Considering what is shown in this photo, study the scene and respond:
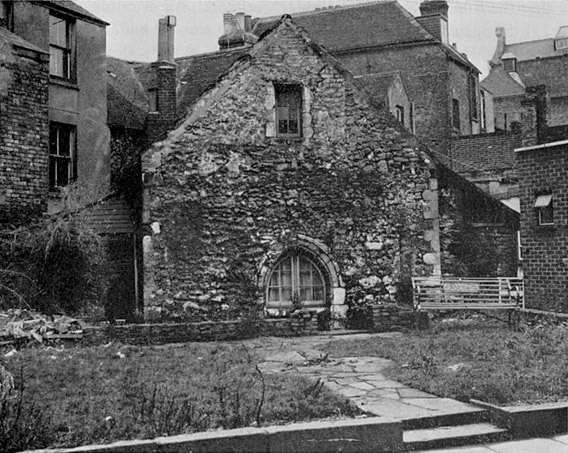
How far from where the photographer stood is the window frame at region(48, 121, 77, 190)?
19.8 metres

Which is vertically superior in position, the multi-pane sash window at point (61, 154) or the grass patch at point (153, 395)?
the multi-pane sash window at point (61, 154)

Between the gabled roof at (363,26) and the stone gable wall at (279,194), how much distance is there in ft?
66.4

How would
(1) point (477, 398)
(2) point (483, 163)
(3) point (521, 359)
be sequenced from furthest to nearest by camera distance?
(2) point (483, 163) → (3) point (521, 359) → (1) point (477, 398)

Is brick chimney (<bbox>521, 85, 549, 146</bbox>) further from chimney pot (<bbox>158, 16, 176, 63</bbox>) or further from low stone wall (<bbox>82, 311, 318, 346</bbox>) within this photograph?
chimney pot (<bbox>158, 16, 176, 63</bbox>)

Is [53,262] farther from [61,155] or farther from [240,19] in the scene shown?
[240,19]

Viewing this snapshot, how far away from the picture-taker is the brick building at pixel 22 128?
16.2 metres

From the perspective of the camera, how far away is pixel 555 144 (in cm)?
1494

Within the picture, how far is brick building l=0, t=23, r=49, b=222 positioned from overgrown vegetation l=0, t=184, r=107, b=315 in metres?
0.80

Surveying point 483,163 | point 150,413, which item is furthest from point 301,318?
point 483,163

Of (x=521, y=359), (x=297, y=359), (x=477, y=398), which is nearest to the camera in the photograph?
(x=477, y=398)

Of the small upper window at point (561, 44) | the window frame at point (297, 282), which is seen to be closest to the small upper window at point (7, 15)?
the window frame at point (297, 282)

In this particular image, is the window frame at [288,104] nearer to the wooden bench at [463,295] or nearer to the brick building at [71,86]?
the wooden bench at [463,295]

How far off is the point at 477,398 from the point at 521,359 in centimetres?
235

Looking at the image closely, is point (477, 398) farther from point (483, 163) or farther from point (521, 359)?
point (483, 163)
